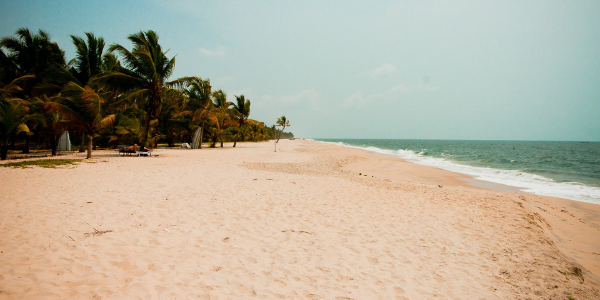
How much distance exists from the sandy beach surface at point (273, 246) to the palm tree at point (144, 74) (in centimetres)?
1017

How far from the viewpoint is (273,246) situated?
12.3 ft

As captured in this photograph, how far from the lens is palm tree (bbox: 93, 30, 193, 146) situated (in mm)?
14828

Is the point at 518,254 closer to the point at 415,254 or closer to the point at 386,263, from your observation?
the point at 415,254

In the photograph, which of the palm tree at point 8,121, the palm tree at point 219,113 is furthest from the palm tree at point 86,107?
the palm tree at point 219,113

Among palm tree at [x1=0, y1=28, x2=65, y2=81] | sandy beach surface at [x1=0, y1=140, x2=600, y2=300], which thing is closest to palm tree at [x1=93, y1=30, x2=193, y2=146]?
palm tree at [x1=0, y1=28, x2=65, y2=81]

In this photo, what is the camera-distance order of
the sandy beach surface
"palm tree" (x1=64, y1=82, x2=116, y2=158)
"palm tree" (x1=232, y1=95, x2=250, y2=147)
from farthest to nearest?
"palm tree" (x1=232, y1=95, x2=250, y2=147)
"palm tree" (x1=64, y1=82, x2=116, y2=158)
the sandy beach surface

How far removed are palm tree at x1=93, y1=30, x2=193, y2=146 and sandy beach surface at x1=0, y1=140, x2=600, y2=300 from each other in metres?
10.2

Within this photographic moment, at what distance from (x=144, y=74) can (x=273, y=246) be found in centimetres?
1641

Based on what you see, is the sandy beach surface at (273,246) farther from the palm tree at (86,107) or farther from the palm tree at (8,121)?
the palm tree at (8,121)

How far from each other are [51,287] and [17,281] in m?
0.40

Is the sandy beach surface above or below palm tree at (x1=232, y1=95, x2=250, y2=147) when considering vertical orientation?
below

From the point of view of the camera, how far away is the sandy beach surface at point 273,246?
275cm

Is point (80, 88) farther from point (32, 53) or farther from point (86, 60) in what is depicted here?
point (32, 53)

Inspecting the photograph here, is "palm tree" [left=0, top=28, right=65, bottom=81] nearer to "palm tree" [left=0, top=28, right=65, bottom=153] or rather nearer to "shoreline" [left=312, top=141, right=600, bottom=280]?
"palm tree" [left=0, top=28, right=65, bottom=153]
